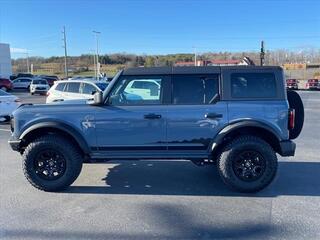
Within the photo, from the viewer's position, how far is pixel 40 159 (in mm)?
5961

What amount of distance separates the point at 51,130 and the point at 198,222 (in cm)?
279

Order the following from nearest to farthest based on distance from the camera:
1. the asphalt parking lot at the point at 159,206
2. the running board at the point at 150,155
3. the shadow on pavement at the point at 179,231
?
the shadow on pavement at the point at 179,231, the asphalt parking lot at the point at 159,206, the running board at the point at 150,155

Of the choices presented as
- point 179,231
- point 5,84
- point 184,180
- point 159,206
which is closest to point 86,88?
point 184,180

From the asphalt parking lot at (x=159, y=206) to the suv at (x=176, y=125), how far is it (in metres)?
0.42

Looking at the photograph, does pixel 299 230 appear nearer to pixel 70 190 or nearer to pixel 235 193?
pixel 235 193

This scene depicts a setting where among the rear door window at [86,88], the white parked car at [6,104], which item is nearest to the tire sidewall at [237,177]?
the white parked car at [6,104]

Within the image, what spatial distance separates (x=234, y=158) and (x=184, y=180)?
1.10 m

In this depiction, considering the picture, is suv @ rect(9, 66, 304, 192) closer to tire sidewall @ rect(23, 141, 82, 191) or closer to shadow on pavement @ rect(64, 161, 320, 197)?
tire sidewall @ rect(23, 141, 82, 191)

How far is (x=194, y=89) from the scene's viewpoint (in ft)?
19.2

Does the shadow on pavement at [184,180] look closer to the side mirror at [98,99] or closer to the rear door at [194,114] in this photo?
the rear door at [194,114]

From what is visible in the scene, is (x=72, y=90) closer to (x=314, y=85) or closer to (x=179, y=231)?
(x=179, y=231)

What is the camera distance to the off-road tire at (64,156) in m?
5.84

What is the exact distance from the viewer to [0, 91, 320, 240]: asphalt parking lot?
437 centimetres

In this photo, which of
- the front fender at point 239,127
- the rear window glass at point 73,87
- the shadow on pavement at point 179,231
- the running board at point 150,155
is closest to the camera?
the shadow on pavement at point 179,231
